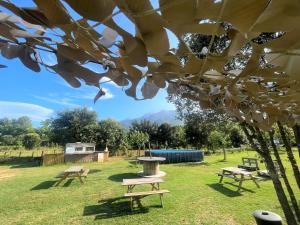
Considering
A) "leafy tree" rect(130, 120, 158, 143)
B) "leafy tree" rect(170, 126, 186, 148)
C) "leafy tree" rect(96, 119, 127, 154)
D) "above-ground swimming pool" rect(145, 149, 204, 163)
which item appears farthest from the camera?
"leafy tree" rect(130, 120, 158, 143)

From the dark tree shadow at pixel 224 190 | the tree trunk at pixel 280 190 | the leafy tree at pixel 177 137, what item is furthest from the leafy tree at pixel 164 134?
the tree trunk at pixel 280 190

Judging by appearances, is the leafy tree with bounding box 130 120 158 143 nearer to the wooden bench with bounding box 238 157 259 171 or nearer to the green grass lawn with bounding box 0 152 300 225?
the wooden bench with bounding box 238 157 259 171

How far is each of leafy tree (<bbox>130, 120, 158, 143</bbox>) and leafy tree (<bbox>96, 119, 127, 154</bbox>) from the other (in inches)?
140

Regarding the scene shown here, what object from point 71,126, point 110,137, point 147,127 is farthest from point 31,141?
point 147,127

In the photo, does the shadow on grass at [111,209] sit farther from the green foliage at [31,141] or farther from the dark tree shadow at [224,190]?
the green foliage at [31,141]

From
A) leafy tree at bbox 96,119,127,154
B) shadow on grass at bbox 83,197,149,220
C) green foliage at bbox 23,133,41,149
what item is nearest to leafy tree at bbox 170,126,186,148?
leafy tree at bbox 96,119,127,154

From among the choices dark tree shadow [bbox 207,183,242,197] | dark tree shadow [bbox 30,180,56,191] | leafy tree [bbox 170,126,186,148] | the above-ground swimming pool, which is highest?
leafy tree [bbox 170,126,186,148]

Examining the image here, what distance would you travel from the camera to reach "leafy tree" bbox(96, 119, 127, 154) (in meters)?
22.5

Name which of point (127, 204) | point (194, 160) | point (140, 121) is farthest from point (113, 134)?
point (127, 204)

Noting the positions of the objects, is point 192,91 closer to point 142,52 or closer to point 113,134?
point 142,52

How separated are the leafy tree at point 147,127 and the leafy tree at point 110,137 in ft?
11.7

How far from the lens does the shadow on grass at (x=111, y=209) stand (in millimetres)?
5208

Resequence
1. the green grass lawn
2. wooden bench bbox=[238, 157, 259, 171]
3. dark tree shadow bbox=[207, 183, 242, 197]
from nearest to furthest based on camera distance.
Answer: the green grass lawn, dark tree shadow bbox=[207, 183, 242, 197], wooden bench bbox=[238, 157, 259, 171]

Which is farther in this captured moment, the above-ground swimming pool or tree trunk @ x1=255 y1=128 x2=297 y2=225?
the above-ground swimming pool
